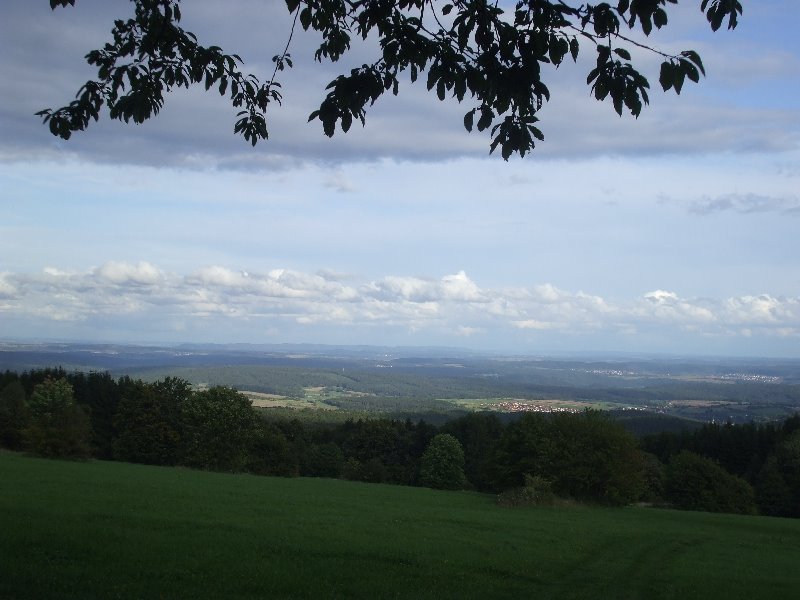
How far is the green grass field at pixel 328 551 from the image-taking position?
11734 millimetres

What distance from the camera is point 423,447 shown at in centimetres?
9019

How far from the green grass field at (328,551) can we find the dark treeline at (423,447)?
13.6 m

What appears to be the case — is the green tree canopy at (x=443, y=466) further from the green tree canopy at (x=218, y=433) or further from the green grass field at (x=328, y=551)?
the green grass field at (x=328, y=551)

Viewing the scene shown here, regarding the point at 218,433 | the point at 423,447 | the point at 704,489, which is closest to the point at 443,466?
the point at 423,447

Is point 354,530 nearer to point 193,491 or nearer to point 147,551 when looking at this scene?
point 147,551

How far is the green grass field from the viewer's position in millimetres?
11734

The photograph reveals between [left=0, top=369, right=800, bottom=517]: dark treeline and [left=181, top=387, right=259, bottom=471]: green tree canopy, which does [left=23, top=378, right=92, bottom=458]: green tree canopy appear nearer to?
[left=0, top=369, right=800, bottom=517]: dark treeline

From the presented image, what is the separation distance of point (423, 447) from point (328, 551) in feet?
249

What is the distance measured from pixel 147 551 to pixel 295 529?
6752 millimetres

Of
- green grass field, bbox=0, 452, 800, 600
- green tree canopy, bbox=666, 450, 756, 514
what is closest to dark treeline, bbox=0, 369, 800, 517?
green tree canopy, bbox=666, 450, 756, 514

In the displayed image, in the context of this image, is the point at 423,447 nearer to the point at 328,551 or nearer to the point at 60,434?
the point at 60,434

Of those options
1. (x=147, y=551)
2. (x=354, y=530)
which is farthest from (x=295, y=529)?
(x=147, y=551)

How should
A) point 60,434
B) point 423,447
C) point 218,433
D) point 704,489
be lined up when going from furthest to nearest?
point 423,447
point 218,433
point 704,489
point 60,434

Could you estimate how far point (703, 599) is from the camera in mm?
14367
